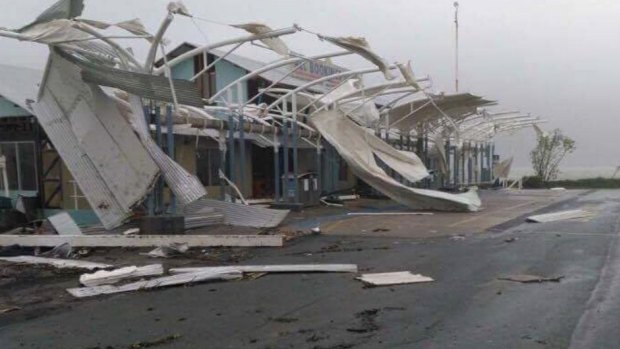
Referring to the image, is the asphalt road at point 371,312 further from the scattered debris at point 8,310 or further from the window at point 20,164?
the window at point 20,164

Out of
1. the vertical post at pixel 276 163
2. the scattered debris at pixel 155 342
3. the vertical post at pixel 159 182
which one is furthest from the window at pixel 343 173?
the scattered debris at pixel 155 342

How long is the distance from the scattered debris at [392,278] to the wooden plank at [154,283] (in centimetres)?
192

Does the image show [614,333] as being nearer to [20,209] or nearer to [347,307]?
[347,307]

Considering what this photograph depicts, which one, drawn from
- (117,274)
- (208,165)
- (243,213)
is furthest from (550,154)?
(117,274)

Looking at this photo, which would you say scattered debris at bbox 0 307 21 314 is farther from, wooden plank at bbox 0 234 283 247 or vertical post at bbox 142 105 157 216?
vertical post at bbox 142 105 157 216

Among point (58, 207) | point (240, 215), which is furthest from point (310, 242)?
point (58, 207)

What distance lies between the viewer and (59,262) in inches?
418

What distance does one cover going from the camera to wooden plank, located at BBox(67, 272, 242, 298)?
27.2ft

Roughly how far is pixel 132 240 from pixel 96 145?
10.6ft

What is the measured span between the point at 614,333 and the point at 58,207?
16.8 m

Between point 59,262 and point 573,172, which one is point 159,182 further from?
point 573,172

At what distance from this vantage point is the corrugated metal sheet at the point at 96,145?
1398 cm

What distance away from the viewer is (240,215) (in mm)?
15680

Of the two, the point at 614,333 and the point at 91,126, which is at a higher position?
the point at 91,126
